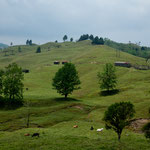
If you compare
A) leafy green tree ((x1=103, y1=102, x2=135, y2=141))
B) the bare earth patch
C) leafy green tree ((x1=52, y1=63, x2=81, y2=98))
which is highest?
leafy green tree ((x1=52, y1=63, x2=81, y2=98))

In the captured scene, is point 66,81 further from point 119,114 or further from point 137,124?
point 119,114

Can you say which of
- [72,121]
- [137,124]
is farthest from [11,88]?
[137,124]

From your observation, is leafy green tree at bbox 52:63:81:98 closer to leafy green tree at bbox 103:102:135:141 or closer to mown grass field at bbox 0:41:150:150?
mown grass field at bbox 0:41:150:150

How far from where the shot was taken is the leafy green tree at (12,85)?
89750 millimetres

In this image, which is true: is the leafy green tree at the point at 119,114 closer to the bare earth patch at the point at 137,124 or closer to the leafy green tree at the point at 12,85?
the bare earth patch at the point at 137,124

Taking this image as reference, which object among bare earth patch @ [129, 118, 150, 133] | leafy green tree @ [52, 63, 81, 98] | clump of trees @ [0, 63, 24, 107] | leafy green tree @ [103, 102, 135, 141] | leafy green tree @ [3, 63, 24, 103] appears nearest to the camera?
leafy green tree @ [103, 102, 135, 141]

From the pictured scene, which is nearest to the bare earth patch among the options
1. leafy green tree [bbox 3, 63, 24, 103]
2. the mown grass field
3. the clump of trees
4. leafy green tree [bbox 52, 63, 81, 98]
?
the mown grass field

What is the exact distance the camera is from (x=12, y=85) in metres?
90.0

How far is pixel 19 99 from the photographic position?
9138 centimetres

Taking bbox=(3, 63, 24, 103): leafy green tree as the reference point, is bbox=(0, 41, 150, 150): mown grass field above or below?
below

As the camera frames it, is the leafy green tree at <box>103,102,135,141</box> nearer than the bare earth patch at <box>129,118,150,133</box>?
Yes

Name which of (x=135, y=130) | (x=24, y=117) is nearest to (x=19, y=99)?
(x=24, y=117)

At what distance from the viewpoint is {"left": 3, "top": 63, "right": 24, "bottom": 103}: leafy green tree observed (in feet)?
294

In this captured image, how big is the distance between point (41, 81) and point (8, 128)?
315ft
